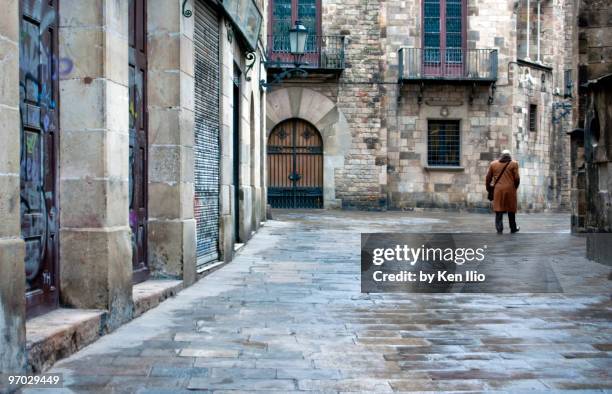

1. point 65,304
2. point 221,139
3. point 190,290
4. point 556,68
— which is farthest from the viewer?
point 556,68

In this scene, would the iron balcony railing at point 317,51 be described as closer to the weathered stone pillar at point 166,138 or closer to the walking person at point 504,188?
the walking person at point 504,188

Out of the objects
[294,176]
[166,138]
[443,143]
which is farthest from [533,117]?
[166,138]

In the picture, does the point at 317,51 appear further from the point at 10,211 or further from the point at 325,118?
the point at 10,211

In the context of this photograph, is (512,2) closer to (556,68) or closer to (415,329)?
(556,68)

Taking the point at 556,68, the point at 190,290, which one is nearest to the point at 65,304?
the point at 190,290

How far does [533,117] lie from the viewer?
2639 cm

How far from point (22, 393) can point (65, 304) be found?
1.55 metres

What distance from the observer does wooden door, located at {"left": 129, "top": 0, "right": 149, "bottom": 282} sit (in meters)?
6.62

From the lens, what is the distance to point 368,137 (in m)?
24.4

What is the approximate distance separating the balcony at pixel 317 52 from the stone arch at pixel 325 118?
93 cm

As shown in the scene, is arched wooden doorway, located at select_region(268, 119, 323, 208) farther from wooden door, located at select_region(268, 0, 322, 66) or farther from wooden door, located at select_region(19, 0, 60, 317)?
wooden door, located at select_region(19, 0, 60, 317)

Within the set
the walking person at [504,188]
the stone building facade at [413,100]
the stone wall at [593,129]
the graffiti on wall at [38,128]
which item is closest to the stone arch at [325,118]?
the stone building facade at [413,100]

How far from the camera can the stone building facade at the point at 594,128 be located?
9273mm

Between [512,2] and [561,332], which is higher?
[512,2]
